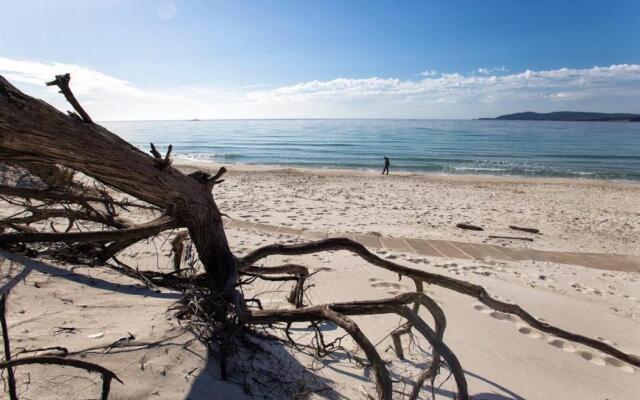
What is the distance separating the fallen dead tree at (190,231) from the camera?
188 centimetres

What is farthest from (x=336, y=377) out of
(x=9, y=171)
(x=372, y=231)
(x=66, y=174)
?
(x=372, y=231)

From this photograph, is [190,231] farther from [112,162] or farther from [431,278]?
[431,278]

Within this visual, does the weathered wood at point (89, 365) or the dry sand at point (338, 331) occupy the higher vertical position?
the weathered wood at point (89, 365)

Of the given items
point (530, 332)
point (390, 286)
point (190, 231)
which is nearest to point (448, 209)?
point (390, 286)

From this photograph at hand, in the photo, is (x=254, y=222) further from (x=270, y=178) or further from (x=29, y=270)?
(x=270, y=178)

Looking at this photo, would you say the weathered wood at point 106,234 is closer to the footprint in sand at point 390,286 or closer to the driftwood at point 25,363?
the driftwood at point 25,363

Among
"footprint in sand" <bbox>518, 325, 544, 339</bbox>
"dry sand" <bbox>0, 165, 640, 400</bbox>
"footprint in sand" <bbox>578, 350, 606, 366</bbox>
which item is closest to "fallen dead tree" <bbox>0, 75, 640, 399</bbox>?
"dry sand" <bbox>0, 165, 640, 400</bbox>

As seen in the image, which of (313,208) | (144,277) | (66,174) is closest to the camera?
(66,174)

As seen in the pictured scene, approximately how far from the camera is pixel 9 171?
395cm

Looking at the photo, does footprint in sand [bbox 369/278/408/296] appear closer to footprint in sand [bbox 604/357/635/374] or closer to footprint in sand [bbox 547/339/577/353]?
footprint in sand [bbox 547/339/577/353]

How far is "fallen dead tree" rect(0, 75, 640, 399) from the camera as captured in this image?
1.88 meters

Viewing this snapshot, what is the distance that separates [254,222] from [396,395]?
7382 millimetres

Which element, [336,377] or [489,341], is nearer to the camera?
[336,377]

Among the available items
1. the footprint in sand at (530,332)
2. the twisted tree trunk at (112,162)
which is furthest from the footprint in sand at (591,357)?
the twisted tree trunk at (112,162)
